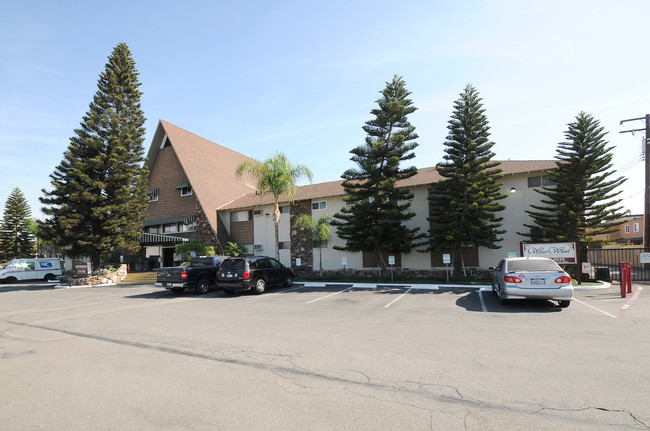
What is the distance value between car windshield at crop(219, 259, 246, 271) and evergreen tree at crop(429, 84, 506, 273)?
1085 centimetres

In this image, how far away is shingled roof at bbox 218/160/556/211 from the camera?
20.0 meters

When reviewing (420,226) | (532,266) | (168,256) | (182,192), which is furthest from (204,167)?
(532,266)

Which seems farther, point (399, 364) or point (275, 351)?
point (275, 351)

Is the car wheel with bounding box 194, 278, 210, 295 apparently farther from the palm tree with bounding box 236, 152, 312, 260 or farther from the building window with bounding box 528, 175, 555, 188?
the building window with bounding box 528, 175, 555, 188

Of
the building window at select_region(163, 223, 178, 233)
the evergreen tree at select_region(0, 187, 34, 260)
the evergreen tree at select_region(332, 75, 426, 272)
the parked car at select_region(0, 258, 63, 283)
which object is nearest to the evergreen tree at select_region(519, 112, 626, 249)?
the evergreen tree at select_region(332, 75, 426, 272)

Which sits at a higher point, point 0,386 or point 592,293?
point 0,386

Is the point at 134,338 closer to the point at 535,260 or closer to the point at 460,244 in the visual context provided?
the point at 535,260

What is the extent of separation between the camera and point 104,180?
25266 millimetres

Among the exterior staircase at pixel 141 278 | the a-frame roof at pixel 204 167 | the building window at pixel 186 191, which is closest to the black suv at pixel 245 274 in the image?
the exterior staircase at pixel 141 278

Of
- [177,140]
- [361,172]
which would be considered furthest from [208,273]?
[177,140]

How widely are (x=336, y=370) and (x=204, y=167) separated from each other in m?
29.0

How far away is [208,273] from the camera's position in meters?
16.8

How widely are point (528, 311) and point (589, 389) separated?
5.92m

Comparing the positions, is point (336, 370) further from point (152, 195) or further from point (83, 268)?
point (152, 195)
